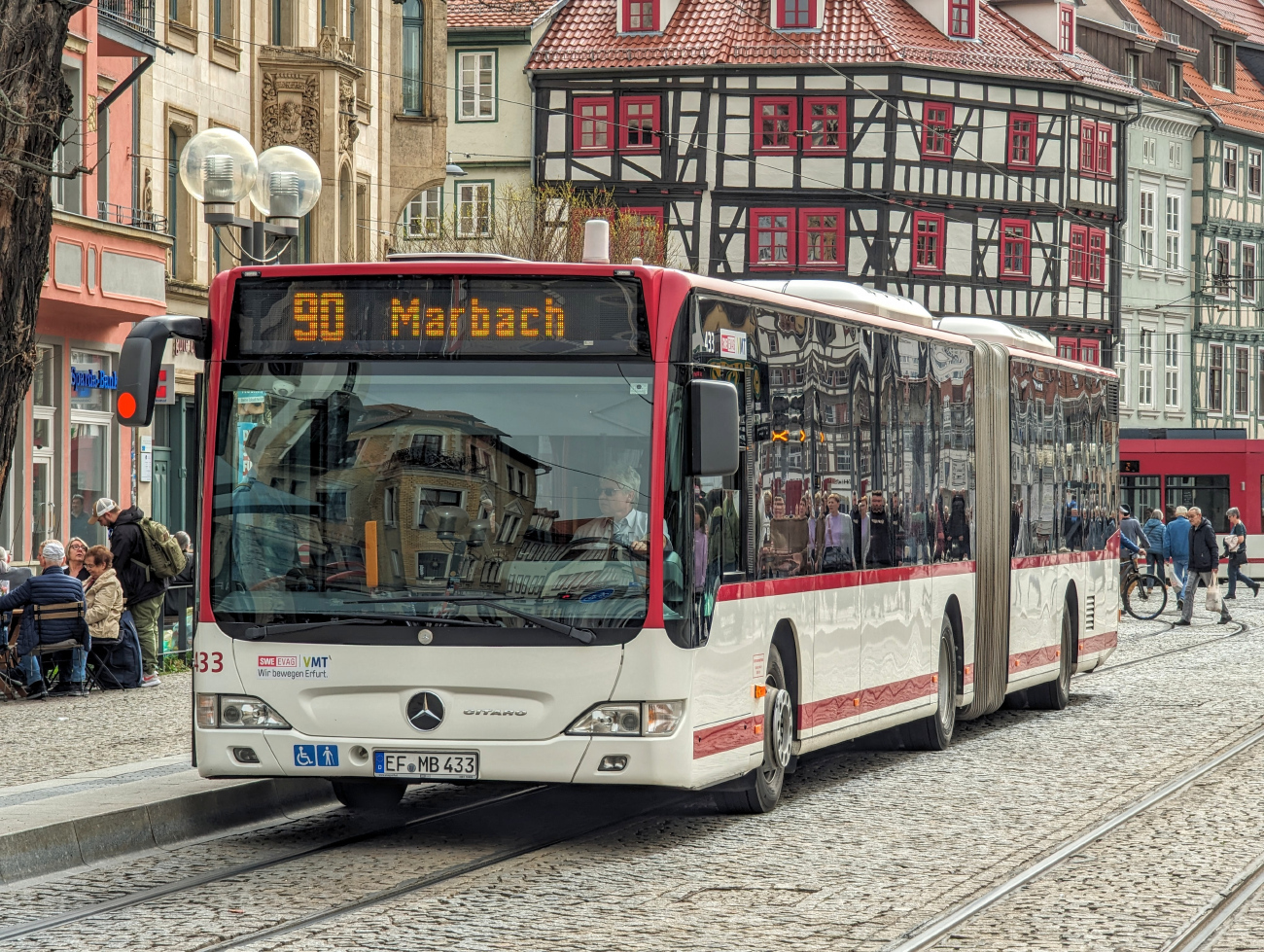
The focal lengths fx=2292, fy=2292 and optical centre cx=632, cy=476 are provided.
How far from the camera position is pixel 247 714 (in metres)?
10.6

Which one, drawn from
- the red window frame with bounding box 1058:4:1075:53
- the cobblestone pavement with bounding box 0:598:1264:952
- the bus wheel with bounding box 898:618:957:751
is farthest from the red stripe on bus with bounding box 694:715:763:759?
the red window frame with bounding box 1058:4:1075:53

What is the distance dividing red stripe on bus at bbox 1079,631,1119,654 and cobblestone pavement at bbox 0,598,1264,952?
4.70 m

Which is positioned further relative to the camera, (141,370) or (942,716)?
(942,716)

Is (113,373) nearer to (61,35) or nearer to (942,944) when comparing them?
(61,35)

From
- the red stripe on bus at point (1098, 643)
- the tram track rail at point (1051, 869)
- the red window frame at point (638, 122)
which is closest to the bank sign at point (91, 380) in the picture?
the red stripe on bus at point (1098, 643)

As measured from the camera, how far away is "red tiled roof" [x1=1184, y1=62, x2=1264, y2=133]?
66.6 metres

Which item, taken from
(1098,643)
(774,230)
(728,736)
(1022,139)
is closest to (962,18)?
(1022,139)

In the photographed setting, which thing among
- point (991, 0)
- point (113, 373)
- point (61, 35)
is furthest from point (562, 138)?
point (61, 35)

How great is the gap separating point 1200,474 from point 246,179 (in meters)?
35.9

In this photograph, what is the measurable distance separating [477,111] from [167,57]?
23450 mm

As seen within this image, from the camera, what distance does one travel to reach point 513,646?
1028 centimetres

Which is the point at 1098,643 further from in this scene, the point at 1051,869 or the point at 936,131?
the point at 936,131

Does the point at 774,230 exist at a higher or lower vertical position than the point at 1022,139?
lower

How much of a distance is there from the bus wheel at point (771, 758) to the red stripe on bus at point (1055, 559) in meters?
5.63
